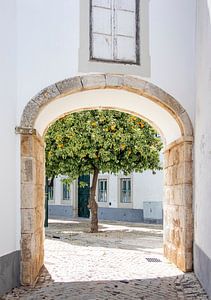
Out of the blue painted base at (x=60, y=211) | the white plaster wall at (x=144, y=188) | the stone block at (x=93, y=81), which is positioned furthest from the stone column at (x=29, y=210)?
the blue painted base at (x=60, y=211)

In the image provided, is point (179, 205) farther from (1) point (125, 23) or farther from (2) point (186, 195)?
(1) point (125, 23)

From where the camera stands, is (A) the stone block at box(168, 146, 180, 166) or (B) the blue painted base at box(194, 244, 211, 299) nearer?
(B) the blue painted base at box(194, 244, 211, 299)

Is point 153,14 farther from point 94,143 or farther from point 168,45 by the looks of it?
point 94,143

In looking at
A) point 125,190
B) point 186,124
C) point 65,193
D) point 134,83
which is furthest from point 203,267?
point 65,193

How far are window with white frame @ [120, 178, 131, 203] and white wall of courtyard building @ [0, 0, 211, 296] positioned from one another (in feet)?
39.2

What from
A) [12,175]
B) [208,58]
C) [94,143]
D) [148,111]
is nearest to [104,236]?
[94,143]

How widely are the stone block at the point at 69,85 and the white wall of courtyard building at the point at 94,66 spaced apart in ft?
0.27

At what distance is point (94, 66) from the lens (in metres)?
6.97

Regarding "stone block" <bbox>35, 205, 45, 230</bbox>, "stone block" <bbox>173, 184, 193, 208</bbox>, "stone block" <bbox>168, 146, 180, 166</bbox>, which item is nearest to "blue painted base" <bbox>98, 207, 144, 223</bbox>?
"stone block" <bbox>168, 146, 180, 166</bbox>

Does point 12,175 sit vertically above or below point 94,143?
below

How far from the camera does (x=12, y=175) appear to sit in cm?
635

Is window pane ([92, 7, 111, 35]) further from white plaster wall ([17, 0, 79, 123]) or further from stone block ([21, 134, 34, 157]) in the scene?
stone block ([21, 134, 34, 157])

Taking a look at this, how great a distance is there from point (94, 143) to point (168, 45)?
549cm

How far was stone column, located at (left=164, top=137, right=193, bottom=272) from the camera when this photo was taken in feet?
23.4
